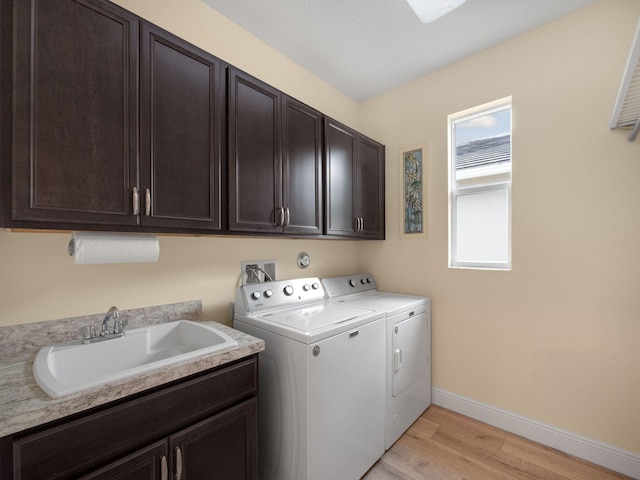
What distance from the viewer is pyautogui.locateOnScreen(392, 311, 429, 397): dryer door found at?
6.16 feet

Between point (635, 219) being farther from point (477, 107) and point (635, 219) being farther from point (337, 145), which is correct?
point (337, 145)

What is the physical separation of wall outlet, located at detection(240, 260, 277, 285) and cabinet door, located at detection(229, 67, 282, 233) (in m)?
0.46

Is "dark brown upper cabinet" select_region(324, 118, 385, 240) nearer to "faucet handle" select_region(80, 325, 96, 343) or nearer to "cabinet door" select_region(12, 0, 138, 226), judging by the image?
"cabinet door" select_region(12, 0, 138, 226)

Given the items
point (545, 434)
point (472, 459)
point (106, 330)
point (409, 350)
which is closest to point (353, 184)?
point (409, 350)

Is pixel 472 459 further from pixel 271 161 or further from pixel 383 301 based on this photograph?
pixel 271 161

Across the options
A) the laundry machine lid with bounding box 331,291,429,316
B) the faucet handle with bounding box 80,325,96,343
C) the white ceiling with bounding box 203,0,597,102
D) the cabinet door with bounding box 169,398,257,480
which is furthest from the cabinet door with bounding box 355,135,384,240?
the faucet handle with bounding box 80,325,96,343

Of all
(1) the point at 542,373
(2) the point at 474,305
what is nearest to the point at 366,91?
(2) the point at 474,305

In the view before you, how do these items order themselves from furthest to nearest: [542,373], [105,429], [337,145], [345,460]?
[337,145]
[542,373]
[345,460]
[105,429]

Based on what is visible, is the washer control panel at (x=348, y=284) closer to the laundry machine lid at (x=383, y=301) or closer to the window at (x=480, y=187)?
the laundry machine lid at (x=383, y=301)

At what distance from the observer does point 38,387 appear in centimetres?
87

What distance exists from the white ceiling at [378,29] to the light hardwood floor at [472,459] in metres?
2.80

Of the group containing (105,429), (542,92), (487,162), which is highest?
(542,92)

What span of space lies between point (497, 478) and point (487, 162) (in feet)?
6.83

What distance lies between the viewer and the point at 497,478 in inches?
62.4
